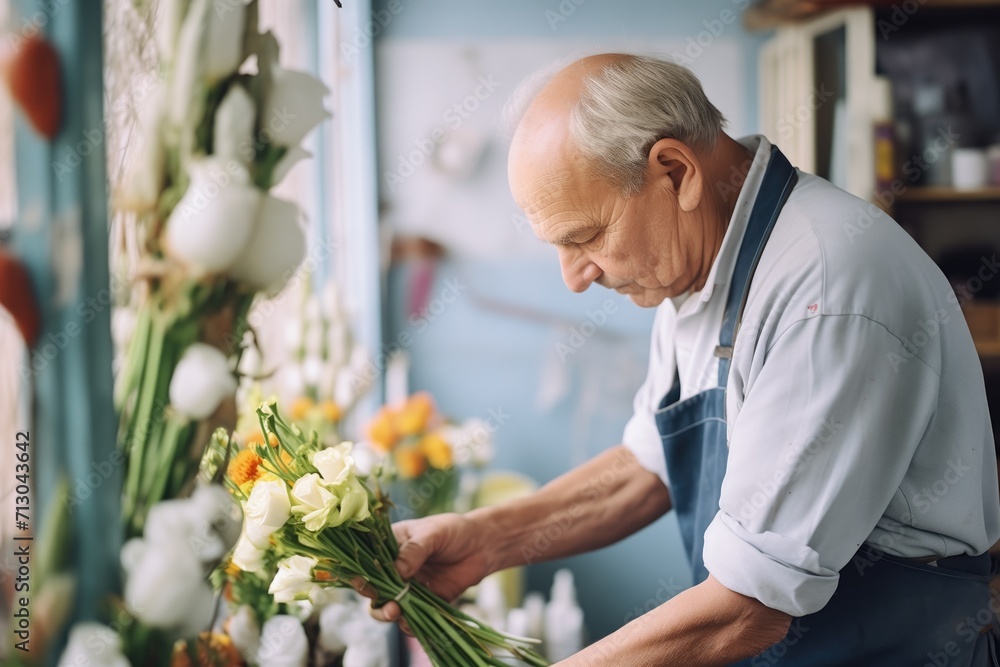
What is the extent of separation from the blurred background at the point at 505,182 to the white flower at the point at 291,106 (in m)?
1.15

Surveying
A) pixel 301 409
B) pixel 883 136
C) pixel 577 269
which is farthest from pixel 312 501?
pixel 883 136

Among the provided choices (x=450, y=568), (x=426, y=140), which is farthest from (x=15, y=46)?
(x=426, y=140)

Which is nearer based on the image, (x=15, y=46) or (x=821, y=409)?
(x=15, y=46)

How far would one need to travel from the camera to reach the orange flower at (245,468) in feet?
3.29

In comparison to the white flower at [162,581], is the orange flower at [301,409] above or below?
below

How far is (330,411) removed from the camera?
2164mm

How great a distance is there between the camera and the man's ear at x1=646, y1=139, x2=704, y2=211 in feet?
3.41

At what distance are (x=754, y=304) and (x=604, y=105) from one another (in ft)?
0.94

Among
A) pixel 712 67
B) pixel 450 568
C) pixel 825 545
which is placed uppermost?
pixel 712 67

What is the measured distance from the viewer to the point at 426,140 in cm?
311

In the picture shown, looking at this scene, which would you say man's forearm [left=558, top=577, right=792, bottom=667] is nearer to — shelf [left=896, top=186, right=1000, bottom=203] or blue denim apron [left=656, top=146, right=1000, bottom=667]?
blue denim apron [left=656, top=146, right=1000, bottom=667]

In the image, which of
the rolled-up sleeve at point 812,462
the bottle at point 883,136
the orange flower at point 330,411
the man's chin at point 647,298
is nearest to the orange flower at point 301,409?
the orange flower at point 330,411

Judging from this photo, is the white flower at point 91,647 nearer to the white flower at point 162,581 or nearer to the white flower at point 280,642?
the white flower at point 162,581

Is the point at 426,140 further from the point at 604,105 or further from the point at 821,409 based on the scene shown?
the point at 821,409
